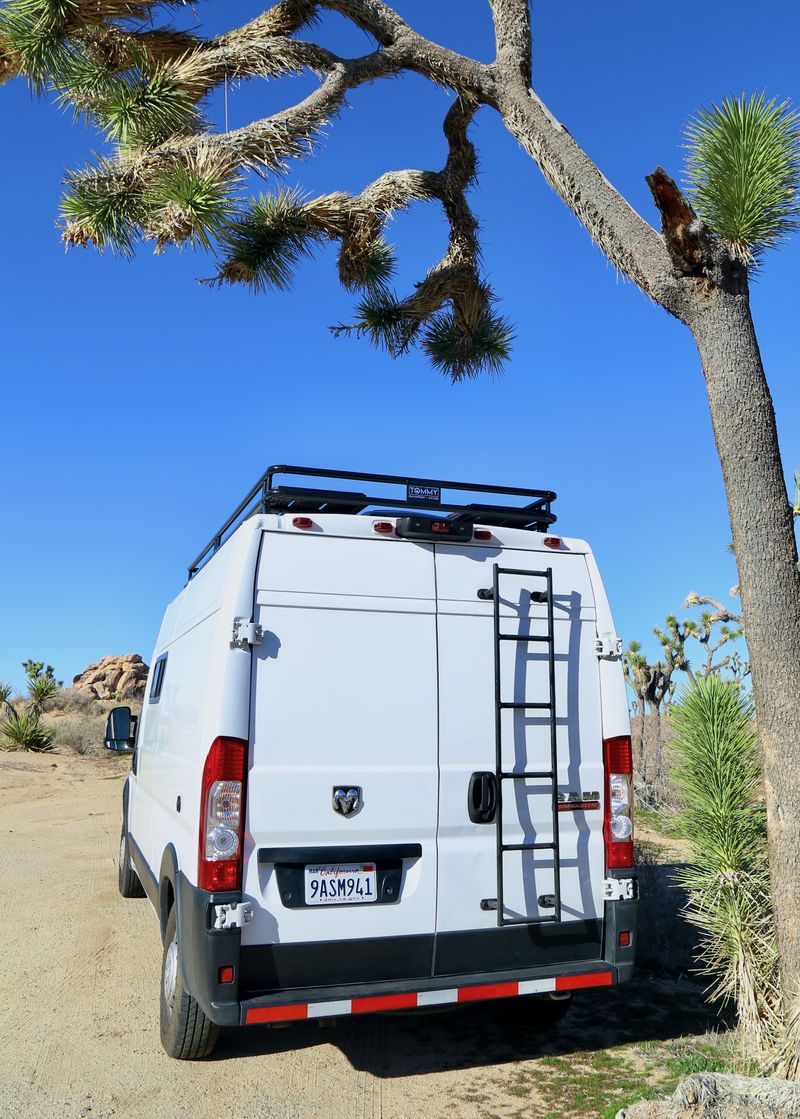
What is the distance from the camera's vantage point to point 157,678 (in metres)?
7.27

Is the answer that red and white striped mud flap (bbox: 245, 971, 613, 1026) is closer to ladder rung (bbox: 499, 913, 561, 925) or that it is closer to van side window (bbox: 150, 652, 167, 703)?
ladder rung (bbox: 499, 913, 561, 925)

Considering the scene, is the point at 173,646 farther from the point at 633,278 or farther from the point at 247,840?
the point at 633,278

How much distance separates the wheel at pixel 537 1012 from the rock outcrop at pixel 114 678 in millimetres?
42415

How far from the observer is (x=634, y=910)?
4.87 m

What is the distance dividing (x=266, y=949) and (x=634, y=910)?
1973 millimetres

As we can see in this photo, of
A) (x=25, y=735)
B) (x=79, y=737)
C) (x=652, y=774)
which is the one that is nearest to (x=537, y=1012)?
(x=652, y=774)

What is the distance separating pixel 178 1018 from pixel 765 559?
4088mm

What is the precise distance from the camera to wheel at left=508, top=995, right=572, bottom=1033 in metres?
5.36

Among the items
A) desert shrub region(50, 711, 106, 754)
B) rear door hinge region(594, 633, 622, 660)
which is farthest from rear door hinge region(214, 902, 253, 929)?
desert shrub region(50, 711, 106, 754)

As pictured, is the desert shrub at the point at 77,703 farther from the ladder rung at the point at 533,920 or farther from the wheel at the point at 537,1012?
the ladder rung at the point at 533,920

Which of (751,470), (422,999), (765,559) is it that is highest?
(751,470)

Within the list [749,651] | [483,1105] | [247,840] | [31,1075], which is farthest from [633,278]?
[31,1075]

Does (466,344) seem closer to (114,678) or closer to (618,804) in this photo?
(618,804)

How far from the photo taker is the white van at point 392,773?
4.26m
